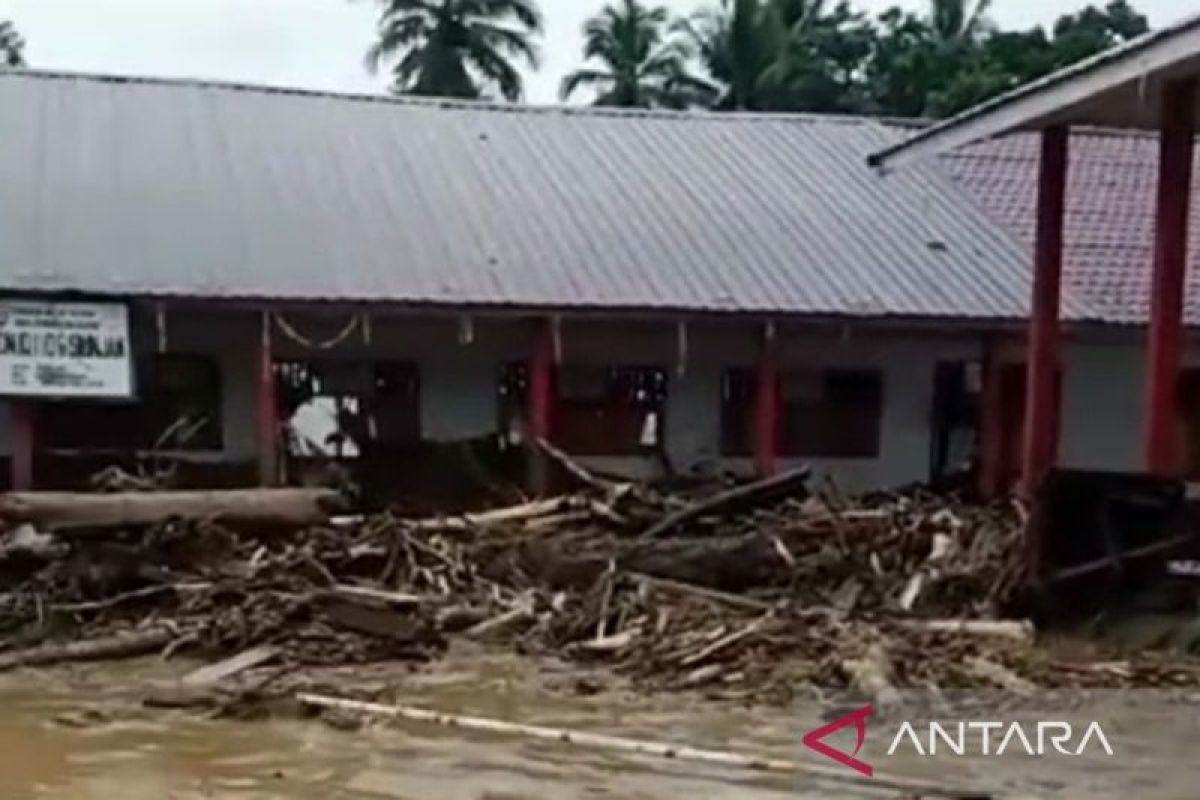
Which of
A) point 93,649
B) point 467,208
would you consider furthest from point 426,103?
point 93,649

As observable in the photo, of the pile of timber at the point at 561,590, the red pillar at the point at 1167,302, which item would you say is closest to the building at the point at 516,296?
the pile of timber at the point at 561,590

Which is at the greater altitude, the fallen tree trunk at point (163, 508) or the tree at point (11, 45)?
the tree at point (11, 45)

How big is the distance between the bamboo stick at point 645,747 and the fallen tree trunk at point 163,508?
132 inches

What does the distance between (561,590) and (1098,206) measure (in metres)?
14.9

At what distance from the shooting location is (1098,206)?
89.2ft

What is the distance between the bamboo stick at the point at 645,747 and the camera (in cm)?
952

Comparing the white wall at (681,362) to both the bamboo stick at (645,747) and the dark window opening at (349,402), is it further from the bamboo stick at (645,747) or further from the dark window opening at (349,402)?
the bamboo stick at (645,747)

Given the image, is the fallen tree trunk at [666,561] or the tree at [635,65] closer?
the fallen tree trunk at [666,561]

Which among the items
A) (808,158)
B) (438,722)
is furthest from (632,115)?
(438,722)

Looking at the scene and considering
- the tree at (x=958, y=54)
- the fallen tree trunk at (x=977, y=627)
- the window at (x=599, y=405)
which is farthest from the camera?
the tree at (x=958, y=54)

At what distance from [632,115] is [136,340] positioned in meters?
9.98

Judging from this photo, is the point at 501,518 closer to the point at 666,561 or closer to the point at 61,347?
the point at 666,561

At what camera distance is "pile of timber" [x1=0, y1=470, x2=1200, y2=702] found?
13047 millimetres

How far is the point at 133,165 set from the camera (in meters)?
24.7
